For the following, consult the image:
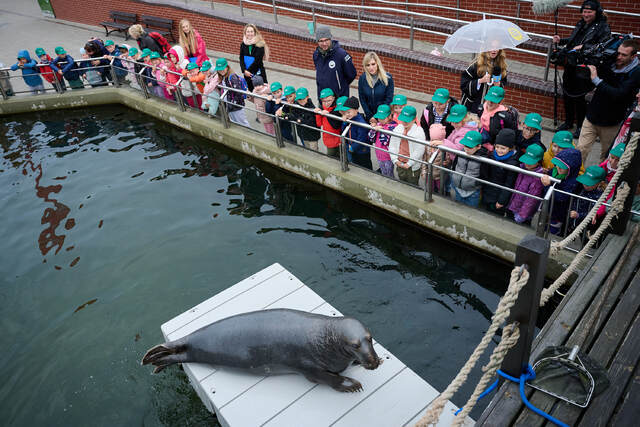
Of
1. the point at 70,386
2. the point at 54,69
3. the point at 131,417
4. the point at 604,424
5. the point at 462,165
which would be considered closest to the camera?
the point at 604,424

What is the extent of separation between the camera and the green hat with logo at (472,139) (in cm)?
643

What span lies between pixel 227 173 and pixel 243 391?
5.76 metres

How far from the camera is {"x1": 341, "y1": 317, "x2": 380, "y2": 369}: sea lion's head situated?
13.3 ft

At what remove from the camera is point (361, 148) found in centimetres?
795

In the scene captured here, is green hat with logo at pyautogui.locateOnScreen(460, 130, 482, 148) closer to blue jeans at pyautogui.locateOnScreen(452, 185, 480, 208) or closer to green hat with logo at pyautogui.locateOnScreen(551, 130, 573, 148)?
blue jeans at pyautogui.locateOnScreen(452, 185, 480, 208)

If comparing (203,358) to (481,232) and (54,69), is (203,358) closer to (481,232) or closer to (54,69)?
(481,232)

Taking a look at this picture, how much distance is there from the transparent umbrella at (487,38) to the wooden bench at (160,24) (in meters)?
12.6

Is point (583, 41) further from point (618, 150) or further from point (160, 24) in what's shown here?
point (160, 24)

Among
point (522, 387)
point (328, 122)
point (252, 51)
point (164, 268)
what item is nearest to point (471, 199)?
point (328, 122)

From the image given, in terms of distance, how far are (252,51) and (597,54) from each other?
614 centimetres

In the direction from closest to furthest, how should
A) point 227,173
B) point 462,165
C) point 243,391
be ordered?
point 243,391
point 462,165
point 227,173

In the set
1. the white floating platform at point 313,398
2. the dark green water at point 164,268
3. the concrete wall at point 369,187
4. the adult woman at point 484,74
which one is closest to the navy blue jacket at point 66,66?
the concrete wall at point 369,187

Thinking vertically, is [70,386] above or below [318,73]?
below

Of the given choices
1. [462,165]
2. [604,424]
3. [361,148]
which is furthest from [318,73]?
[604,424]
